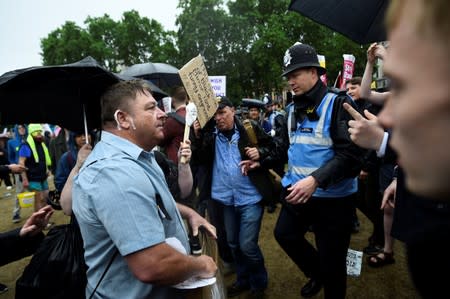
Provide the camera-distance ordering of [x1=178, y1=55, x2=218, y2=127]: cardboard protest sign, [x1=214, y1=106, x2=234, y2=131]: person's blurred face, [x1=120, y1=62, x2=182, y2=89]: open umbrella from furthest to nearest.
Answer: [x1=120, y1=62, x2=182, y2=89]: open umbrella
[x1=214, y1=106, x2=234, y2=131]: person's blurred face
[x1=178, y1=55, x2=218, y2=127]: cardboard protest sign

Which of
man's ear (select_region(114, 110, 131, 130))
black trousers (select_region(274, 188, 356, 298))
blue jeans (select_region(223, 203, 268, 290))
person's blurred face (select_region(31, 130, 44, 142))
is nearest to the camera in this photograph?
man's ear (select_region(114, 110, 131, 130))

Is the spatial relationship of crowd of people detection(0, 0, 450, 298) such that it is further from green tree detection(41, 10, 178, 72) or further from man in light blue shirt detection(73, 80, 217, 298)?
green tree detection(41, 10, 178, 72)

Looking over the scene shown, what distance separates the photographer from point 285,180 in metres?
2.97

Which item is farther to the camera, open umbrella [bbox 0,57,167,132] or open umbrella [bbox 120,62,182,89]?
open umbrella [bbox 120,62,182,89]

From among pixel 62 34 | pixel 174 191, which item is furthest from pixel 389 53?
pixel 62 34

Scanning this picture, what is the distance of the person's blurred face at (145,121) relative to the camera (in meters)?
1.91

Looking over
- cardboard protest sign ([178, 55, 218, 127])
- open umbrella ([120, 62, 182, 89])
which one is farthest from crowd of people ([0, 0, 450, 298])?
open umbrella ([120, 62, 182, 89])

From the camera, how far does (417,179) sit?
1.41 ft

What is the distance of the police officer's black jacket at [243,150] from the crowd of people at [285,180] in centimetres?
1

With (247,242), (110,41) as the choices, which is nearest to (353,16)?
(247,242)

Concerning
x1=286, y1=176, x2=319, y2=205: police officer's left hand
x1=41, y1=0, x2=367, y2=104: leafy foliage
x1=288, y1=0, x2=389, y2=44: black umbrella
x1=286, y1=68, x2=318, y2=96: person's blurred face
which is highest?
x1=41, y1=0, x2=367, y2=104: leafy foliage

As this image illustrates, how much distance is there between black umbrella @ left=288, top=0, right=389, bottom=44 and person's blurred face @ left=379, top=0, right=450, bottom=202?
203 centimetres

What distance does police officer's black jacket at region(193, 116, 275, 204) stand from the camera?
11.3 feet

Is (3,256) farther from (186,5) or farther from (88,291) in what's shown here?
(186,5)
